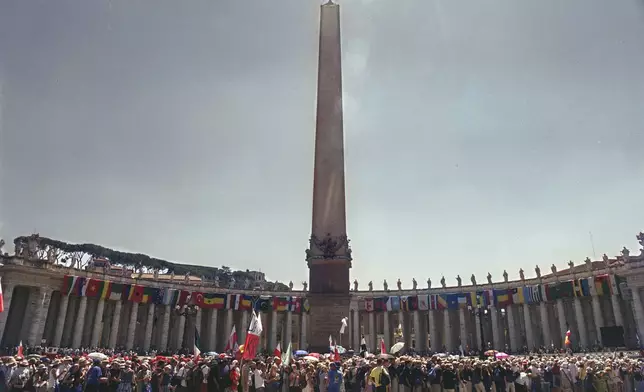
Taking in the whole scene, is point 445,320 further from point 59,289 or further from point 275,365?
point 275,365

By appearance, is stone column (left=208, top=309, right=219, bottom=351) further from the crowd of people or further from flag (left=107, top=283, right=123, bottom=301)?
the crowd of people

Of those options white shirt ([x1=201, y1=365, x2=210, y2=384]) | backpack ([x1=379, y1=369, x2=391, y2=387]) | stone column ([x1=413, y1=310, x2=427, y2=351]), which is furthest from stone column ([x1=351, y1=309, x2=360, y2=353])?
backpack ([x1=379, y1=369, x2=391, y2=387])

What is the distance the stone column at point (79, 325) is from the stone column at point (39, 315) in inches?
121

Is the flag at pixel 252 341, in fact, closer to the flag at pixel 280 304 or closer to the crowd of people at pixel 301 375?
the crowd of people at pixel 301 375

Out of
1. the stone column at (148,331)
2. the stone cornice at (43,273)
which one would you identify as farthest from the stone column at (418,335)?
the stone column at (148,331)

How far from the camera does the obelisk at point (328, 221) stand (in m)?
19.8

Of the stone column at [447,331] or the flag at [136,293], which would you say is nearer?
the flag at [136,293]

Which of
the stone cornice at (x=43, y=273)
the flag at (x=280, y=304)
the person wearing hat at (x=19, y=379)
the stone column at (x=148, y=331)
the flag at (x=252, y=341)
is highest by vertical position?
the stone cornice at (x=43, y=273)

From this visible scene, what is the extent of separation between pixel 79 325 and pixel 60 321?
1.87m

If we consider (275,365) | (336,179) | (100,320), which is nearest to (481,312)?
(336,179)

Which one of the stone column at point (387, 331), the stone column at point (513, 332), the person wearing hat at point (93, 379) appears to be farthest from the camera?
the stone column at point (387, 331)

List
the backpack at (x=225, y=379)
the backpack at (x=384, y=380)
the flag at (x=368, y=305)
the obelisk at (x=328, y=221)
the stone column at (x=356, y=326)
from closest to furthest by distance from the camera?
the backpack at (x=225, y=379) → the backpack at (x=384, y=380) → the obelisk at (x=328, y=221) → the flag at (x=368, y=305) → the stone column at (x=356, y=326)

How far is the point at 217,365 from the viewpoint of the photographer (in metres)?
13.1

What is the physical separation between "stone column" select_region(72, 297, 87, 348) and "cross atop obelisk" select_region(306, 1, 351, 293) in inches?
1548
